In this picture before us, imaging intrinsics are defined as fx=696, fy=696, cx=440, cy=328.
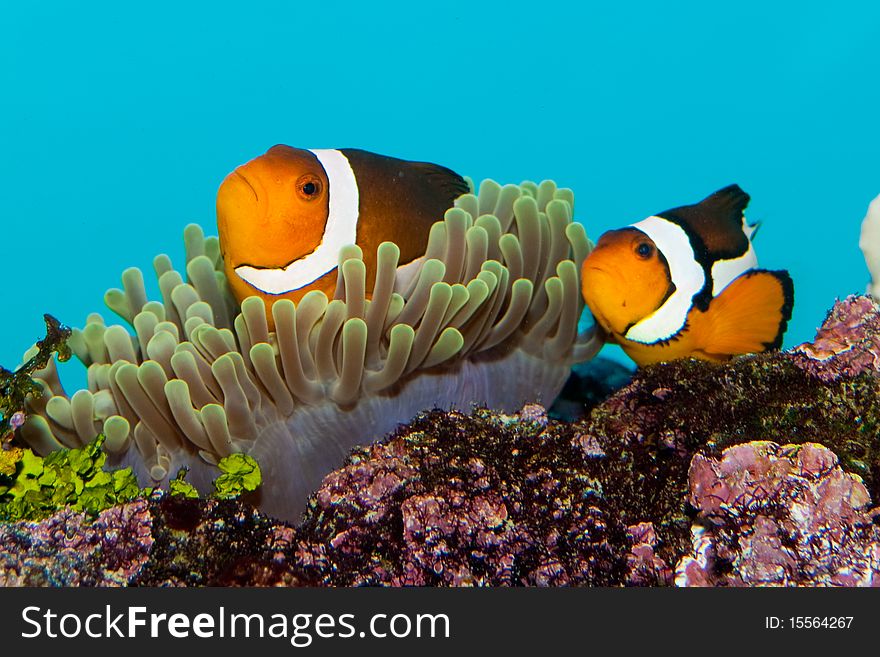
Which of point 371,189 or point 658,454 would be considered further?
point 371,189

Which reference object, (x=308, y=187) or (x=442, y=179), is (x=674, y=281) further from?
(x=308, y=187)

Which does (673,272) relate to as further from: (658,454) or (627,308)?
(658,454)

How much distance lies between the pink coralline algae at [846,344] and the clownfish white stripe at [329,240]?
106 centimetres

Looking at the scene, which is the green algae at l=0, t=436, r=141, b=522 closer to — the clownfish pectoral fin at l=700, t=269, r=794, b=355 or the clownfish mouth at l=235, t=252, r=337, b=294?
the clownfish mouth at l=235, t=252, r=337, b=294

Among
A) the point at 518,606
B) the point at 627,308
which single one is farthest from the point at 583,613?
the point at 627,308

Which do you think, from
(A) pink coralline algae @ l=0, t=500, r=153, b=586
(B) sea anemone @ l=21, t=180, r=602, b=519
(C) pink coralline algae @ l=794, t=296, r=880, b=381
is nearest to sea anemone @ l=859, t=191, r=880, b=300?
(C) pink coralline algae @ l=794, t=296, r=880, b=381

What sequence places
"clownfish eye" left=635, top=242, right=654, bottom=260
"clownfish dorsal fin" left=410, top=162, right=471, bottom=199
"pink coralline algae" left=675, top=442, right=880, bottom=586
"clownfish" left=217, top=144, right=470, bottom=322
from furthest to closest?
"clownfish dorsal fin" left=410, top=162, right=471, bottom=199 < "clownfish eye" left=635, top=242, right=654, bottom=260 < "clownfish" left=217, top=144, right=470, bottom=322 < "pink coralline algae" left=675, top=442, right=880, bottom=586

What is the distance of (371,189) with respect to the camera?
176cm

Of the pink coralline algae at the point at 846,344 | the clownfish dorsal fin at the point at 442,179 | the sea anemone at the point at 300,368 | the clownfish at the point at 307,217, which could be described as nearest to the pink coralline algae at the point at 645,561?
the pink coralline algae at the point at 846,344

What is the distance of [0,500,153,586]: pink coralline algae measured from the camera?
1104mm

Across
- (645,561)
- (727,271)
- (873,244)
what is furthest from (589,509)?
(873,244)

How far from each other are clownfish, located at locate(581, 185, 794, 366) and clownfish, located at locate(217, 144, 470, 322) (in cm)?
52

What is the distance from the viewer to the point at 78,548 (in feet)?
3.92

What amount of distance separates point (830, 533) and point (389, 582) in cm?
67
